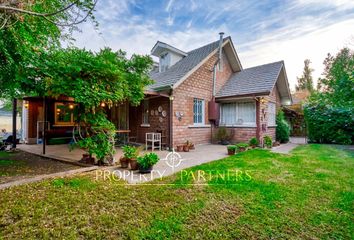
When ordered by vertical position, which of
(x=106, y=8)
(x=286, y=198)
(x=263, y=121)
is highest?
(x=106, y=8)

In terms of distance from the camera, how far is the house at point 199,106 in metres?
8.72

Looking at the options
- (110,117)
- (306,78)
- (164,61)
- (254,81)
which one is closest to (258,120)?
(254,81)

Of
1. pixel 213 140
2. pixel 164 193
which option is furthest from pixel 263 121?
pixel 164 193

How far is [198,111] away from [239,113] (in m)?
2.41

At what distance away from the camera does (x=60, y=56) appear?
4555mm

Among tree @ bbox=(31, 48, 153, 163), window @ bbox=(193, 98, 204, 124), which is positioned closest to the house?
window @ bbox=(193, 98, 204, 124)

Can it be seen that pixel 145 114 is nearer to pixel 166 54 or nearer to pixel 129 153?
pixel 129 153

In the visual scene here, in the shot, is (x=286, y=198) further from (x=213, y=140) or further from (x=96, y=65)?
(x=213, y=140)

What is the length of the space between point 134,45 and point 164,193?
11.5 meters

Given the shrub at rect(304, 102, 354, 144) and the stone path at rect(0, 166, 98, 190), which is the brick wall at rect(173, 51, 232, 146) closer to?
the stone path at rect(0, 166, 98, 190)

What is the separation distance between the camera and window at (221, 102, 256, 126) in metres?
9.78

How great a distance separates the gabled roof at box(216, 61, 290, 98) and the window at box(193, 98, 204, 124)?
4.53 feet

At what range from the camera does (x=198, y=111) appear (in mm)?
10039

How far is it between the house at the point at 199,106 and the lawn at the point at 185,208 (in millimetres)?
4804
